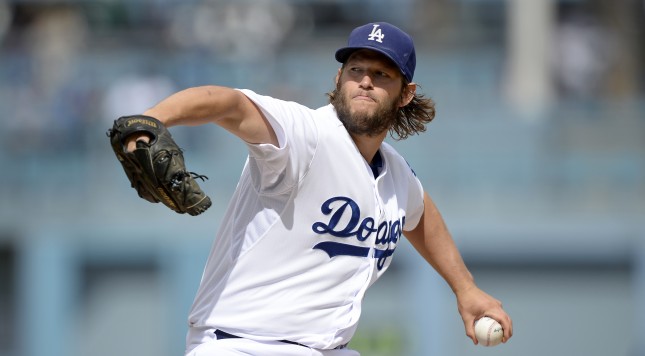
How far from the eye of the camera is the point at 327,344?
4598mm

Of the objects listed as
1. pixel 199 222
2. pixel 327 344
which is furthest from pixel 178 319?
pixel 327 344

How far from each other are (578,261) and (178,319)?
Result: 432cm

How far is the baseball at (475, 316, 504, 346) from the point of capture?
4.84 metres

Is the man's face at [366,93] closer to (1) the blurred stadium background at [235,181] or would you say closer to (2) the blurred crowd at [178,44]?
(1) the blurred stadium background at [235,181]

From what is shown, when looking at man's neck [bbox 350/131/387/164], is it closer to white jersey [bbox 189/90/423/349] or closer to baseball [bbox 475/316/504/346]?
white jersey [bbox 189/90/423/349]

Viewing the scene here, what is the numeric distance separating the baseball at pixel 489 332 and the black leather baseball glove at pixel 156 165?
1524mm

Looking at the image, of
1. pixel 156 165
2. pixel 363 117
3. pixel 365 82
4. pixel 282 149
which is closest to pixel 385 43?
pixel 365 82

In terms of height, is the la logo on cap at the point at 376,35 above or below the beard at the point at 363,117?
above

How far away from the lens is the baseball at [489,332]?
4.84 m

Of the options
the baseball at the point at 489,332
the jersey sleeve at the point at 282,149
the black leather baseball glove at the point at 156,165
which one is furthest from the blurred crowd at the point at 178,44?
the black leather baseball glove at the point at 156,165

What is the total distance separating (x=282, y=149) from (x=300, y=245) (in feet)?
1.48

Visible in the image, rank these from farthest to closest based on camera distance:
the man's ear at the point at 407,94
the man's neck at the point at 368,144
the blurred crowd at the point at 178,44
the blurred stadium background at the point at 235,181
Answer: the blurred crowd at the point at 178,44, the blurred stadium background at the point at 235,181, the man's ear at the point at 407,94, the man's neck at the point at 368,144

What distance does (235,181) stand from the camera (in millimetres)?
12812

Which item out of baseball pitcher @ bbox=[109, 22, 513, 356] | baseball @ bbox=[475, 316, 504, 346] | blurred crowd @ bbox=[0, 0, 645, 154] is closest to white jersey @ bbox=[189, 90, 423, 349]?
baseball pitcher @ bbox=[109, 22, 513, 356]
